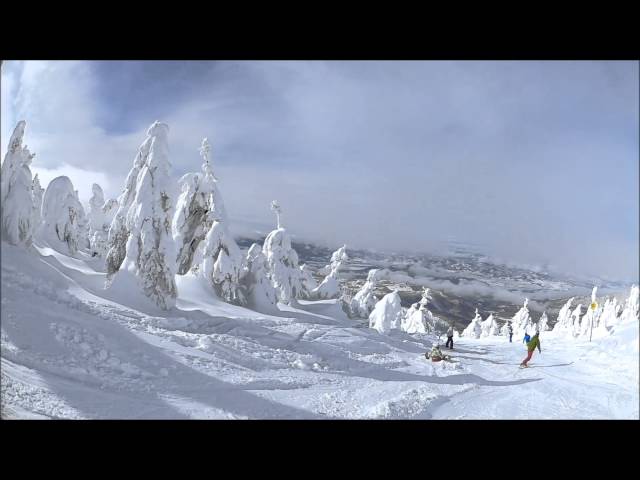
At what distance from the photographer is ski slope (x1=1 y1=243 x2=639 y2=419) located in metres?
4.92

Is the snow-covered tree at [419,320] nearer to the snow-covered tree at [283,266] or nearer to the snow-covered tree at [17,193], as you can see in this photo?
the snow-covered tree at [283,266]

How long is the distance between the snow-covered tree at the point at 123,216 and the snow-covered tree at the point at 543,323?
1137 centimetres

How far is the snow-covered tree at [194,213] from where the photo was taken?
12969 mm

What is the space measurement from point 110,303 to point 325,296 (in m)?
11.7

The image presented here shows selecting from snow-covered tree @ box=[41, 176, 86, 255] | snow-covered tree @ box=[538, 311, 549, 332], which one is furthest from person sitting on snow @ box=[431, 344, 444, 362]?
snow-covered tree @ box=[41, 176, 86, 255]

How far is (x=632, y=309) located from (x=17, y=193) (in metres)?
12.2

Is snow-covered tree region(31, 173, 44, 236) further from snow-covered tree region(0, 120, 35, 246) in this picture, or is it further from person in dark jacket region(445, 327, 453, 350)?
person in dark jacket region(445, 327, 453, 350)

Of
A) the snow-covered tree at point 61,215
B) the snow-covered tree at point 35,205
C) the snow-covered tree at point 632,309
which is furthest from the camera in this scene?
the snow-covered tree at point 61,215

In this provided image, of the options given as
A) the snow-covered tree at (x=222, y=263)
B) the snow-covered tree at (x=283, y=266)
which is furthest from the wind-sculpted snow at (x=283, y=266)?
the snow-covered tree at (x=222, y=263)

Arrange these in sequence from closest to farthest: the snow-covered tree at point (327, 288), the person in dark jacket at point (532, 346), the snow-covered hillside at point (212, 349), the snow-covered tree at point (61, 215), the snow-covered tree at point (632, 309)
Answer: the snow-covered hillside at point (212, 349) < the snow-covered tree at point (632, 309) < the person in dark jacket at point (532, 346) < the snow-covered tree at point (61, 215) < the snow-covered tree at point (327, 288)

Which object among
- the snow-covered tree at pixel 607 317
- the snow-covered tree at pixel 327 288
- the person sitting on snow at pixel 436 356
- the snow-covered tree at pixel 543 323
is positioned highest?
the snow-covered tree at pixel 607 317

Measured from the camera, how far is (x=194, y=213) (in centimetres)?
1359
